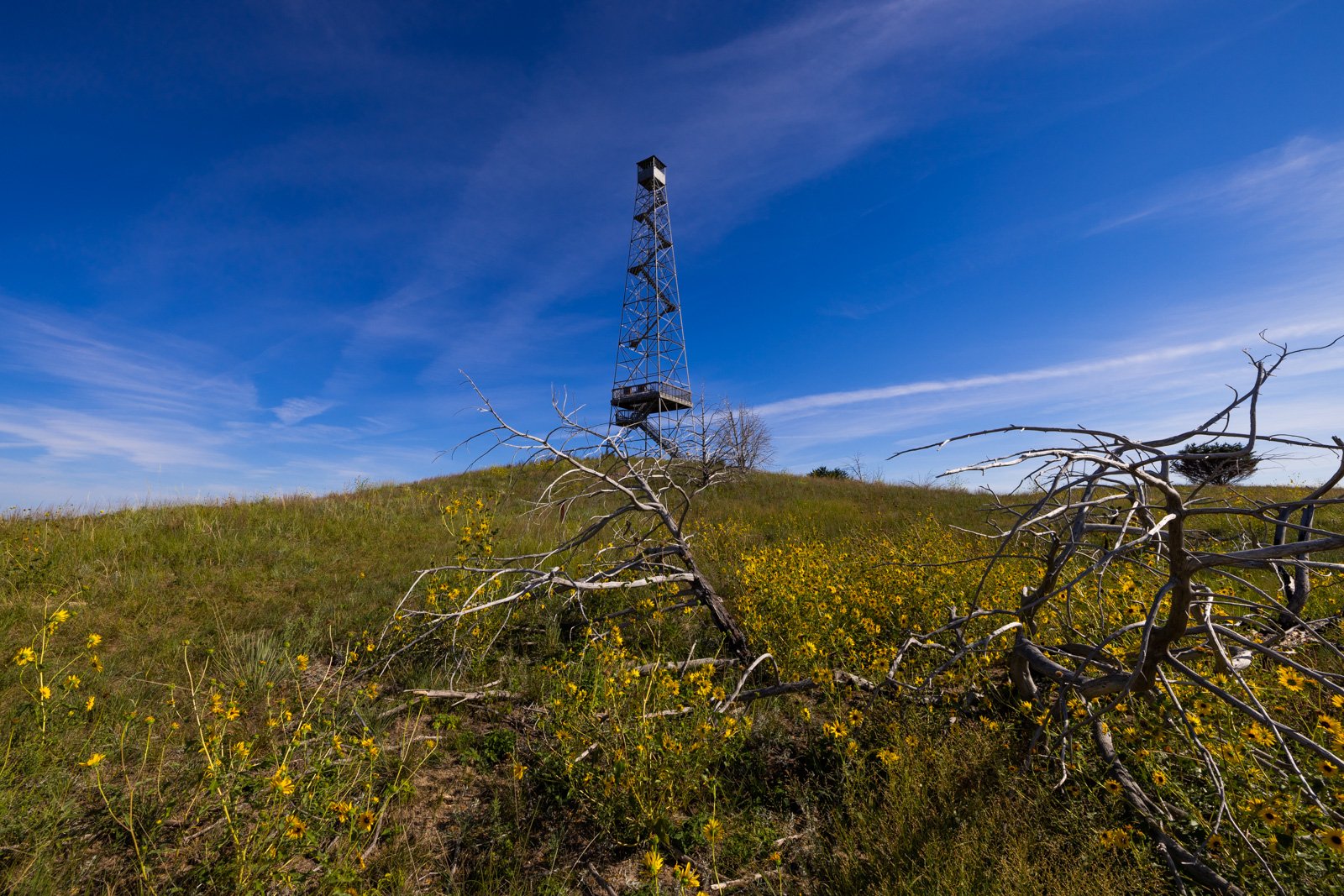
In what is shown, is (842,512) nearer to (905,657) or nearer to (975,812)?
(905,657)

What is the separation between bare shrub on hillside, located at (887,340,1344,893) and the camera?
5.80ft

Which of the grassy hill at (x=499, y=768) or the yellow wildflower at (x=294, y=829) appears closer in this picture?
the yellow wildflower at (x=294, y=829)

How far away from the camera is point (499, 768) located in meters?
3.50

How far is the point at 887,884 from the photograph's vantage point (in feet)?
7.92

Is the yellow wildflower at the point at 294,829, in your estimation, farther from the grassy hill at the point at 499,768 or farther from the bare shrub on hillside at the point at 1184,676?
the bare shrub on hillside at the point at 1184,676

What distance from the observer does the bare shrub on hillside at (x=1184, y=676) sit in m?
1.77

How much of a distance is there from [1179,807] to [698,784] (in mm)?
2248

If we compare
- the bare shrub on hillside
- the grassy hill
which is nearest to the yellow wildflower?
the grassy hill

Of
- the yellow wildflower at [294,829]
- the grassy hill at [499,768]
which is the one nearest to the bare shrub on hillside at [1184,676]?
the grassy hill at [499,768]

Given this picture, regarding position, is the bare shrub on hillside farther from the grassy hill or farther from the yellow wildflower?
the yellow wildflower

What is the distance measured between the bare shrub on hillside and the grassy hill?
28cm

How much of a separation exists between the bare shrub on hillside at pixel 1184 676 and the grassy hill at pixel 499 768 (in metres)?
0.28

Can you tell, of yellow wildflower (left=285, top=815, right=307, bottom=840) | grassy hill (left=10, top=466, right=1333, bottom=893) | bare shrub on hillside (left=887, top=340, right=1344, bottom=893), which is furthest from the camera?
grassy hill (left=10, top=466, right=1333, bottom=893)

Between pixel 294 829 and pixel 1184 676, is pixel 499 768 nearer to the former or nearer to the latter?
pixel 294 829
